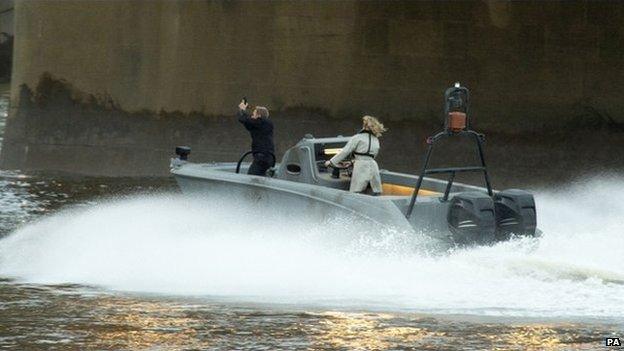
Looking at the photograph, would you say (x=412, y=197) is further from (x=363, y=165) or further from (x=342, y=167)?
(x=342, y=167)

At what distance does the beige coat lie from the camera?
1395cm

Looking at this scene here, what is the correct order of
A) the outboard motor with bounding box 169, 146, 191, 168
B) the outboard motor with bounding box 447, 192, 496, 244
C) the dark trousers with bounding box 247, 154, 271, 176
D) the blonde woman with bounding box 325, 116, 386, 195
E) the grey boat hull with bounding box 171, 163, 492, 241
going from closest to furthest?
the outboard motor with bounding box 447, 192, 496, 244
the grey boat hull with bounding box 171, 163, 492, 241
the blonde woman with bounding box 325, 116, 386, 195
the dark trousers with bounding box 247, 154, 271, 176
the outboard motor with bounding box 169, 146, 191, 168

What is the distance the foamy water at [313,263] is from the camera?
37.3ft

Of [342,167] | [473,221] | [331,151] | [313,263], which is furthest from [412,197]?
[331,151]

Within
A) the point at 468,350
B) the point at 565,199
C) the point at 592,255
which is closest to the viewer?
the point at 468,350

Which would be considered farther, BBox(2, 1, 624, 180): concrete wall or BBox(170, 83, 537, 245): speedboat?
BBox(2, 1, 624, 180): concrete wall

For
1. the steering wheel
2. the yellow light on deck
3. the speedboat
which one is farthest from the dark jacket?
the steering wheel

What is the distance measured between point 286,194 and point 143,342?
4476 mm

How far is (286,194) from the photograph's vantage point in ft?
46.1

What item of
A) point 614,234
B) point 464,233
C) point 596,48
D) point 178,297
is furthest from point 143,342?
point 596,48

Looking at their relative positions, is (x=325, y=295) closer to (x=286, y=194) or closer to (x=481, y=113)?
(x=286, y=194)

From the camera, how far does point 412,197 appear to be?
12.8 meters

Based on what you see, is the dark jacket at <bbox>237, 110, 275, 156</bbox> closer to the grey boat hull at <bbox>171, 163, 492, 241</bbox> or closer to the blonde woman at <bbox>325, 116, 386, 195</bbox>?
the grey boat hull at <bbox>171, 163, 492, 241</bbox>

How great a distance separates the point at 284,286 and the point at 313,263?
2.61 feet
